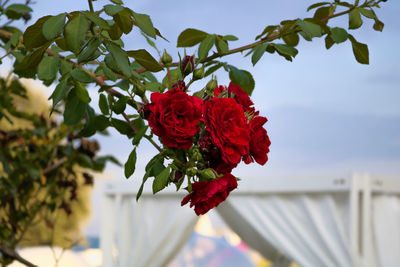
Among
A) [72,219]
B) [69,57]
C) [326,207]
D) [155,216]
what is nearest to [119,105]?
[69,57]

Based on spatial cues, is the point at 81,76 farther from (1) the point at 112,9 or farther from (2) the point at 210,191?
(2) the point at 210,191

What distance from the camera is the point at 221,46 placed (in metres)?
0.83

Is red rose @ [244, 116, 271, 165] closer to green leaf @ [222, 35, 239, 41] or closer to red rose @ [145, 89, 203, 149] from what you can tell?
red rose @ [145, 89, 203, 149]

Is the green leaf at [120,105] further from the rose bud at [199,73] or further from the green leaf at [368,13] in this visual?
the green leaf at [368,13]

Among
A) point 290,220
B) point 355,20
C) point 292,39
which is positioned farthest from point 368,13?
point 290,220

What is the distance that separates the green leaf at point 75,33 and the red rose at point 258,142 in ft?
0.81

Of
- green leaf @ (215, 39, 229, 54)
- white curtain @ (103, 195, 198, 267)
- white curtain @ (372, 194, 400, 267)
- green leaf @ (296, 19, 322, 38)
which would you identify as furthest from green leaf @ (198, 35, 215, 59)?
white curtain @ (103, 195, 198, 267)

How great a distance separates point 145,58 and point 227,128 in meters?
0.16

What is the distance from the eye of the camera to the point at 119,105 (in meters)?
→ 0.70

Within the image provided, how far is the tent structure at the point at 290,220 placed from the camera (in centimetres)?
241

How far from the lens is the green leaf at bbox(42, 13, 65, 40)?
0.62 metres

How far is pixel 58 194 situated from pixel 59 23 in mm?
1181

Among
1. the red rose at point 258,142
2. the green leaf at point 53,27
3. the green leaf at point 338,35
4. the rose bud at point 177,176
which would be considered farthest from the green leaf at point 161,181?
the green leaf at point 338,35

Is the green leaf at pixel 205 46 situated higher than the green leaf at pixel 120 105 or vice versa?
the green leaf at pixel 205 46
